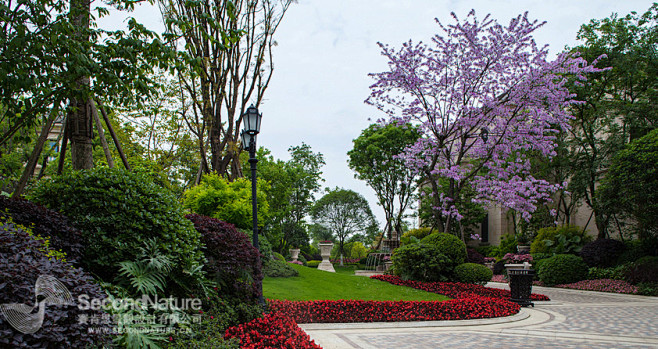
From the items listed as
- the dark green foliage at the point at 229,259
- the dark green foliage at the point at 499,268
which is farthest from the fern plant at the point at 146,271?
the dark green foliage at the point at 499,268

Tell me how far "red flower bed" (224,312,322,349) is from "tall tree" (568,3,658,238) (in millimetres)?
15437

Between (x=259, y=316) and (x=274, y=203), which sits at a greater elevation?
(x=274, y=203)

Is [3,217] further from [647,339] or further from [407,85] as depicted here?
[407,85]

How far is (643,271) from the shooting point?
557 inches

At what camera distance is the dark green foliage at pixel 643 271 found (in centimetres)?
1378

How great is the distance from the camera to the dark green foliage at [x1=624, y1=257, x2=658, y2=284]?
13781 mm

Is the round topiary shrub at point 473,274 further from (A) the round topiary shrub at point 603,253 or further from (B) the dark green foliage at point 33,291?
(B) the dark green foliage at point 33,291

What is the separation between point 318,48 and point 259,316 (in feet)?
23.1

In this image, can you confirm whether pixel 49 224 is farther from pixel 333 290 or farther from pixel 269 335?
Answer: pixel 333 290

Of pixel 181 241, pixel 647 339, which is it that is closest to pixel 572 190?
pixel 647 339

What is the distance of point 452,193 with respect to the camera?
551 inches

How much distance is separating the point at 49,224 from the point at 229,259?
2.46m

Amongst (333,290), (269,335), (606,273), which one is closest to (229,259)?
(269,335)

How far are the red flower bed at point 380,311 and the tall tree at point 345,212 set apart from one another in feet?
95.7
